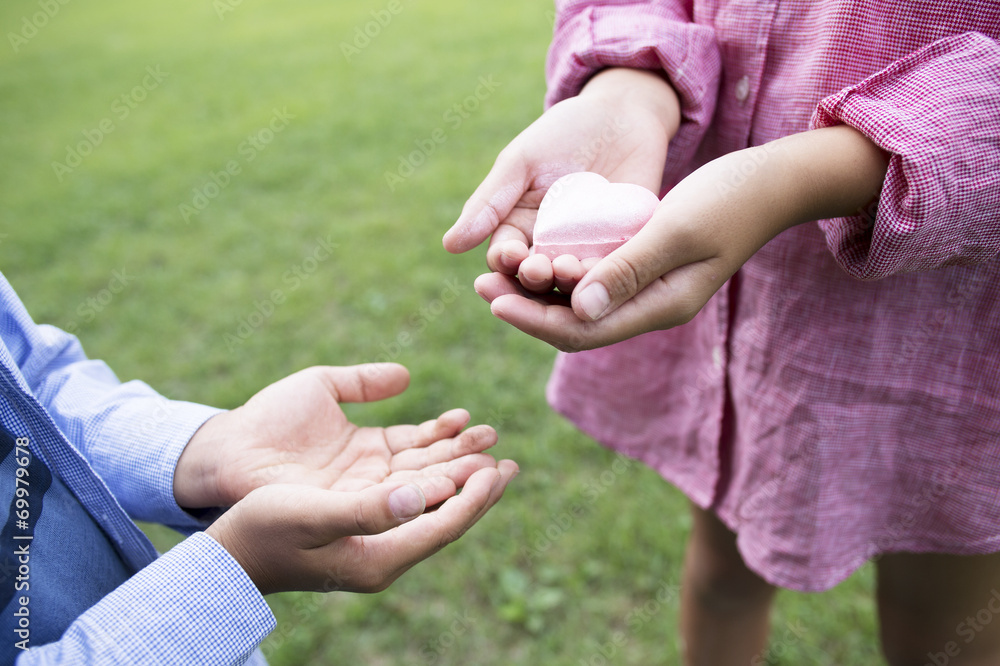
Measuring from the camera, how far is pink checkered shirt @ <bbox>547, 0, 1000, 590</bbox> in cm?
106

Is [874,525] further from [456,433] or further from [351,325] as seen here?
[351,325]

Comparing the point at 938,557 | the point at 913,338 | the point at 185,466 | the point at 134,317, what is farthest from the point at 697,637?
the point at 134,317

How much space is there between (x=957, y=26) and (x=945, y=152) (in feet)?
0.80

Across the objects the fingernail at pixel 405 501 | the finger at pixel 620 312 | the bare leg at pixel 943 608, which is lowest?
the bare leg at pixel 943 608

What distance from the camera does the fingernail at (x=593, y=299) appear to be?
42.4 inches

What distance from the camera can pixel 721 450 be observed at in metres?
1.65

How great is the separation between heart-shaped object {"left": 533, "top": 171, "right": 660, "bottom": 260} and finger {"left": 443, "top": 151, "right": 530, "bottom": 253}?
76 mm

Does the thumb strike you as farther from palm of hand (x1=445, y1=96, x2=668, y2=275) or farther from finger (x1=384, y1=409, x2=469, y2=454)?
finger (x1=384, y1=409, x2=469, y2=454)
